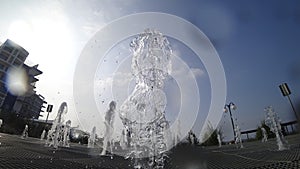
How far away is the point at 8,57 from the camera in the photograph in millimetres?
48594

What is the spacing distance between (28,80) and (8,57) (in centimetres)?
779

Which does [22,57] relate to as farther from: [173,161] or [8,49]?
[173,161]

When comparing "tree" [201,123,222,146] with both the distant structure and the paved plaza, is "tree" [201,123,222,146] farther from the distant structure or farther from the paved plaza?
the distant structure

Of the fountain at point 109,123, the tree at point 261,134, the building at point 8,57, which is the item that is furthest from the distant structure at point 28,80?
the tree at point 261,134

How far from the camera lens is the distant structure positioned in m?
46.3

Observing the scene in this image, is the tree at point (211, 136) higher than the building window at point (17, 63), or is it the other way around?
the building window at point (17, 63)

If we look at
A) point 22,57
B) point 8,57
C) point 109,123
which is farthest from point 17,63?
point 109,123

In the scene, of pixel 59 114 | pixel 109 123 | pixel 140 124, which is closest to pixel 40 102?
pixel 59 114

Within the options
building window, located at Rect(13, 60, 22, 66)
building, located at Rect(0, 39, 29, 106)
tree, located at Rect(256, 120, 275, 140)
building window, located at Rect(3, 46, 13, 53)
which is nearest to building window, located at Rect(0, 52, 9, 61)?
building, located at Rect(0, 39, 29, 106)

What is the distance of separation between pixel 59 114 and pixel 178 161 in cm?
1054

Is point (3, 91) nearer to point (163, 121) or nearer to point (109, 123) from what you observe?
point (109, 123)

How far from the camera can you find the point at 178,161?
6602mm

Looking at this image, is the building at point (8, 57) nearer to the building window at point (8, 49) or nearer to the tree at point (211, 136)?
the building window at point (8, 49)

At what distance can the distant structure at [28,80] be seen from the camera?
1825 inches
